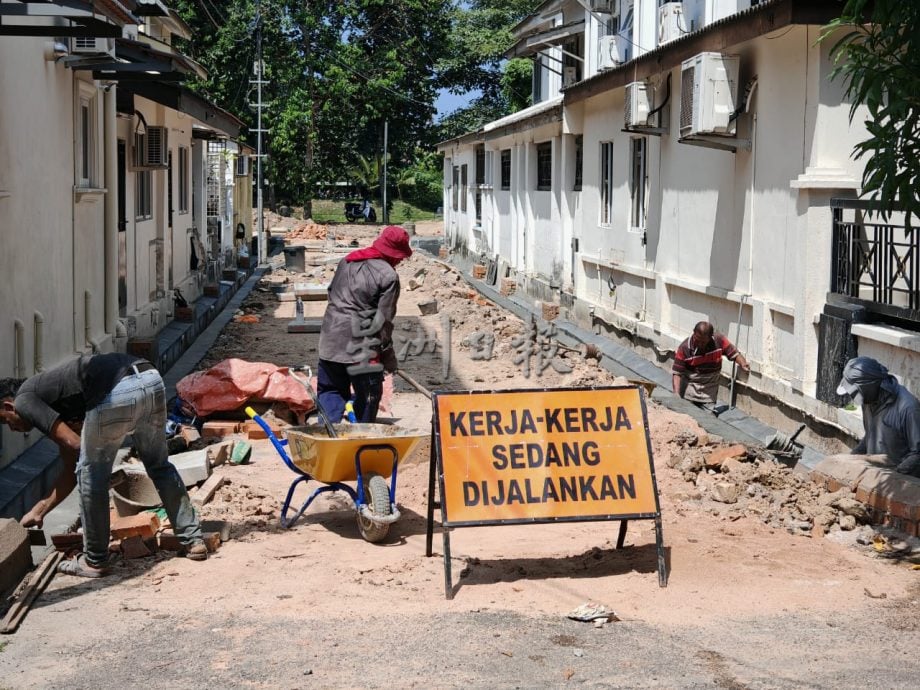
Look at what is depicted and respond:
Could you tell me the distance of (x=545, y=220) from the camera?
78.0ft

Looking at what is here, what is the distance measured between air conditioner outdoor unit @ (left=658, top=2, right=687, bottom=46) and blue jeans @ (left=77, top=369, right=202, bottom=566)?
34.9ft

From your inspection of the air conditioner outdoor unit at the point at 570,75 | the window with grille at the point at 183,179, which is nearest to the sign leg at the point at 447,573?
the window with grille at the point at 183,179

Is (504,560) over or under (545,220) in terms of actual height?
under

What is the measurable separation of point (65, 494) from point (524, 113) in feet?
61.9

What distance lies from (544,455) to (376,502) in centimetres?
116

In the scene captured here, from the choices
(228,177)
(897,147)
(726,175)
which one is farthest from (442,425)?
(228,177)

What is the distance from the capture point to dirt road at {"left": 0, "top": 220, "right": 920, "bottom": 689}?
5.45 m

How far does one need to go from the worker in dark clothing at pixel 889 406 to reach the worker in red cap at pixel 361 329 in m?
3.31

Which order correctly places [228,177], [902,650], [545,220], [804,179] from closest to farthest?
1. [902,650]
2. [804,179]
3. [545,220]
4. [228,177]

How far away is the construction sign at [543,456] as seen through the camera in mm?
6855

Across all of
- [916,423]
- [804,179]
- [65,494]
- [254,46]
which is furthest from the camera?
[254,46]

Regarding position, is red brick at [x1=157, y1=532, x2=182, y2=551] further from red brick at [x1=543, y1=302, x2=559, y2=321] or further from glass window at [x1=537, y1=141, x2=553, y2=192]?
glass window at [x1=537, y1=141, x2=553, y2=192]

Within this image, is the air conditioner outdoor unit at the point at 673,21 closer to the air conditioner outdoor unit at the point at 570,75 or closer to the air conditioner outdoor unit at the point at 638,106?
the air conditioner outdoor unit at the point at 638,106

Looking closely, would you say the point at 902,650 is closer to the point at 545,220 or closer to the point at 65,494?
the point at 65,494
